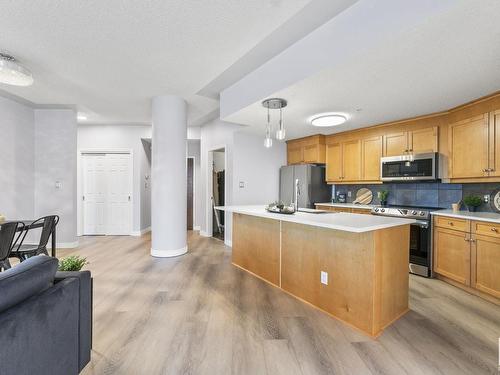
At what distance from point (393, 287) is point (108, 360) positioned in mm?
2310

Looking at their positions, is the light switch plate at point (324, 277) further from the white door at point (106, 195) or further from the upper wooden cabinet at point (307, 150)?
the white door at point (106, 195)

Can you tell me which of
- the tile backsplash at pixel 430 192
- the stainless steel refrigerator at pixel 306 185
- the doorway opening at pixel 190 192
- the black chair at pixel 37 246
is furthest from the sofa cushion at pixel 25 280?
the doorway opening at pixel 190 192

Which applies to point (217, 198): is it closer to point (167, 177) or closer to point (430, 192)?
point (167, 177)

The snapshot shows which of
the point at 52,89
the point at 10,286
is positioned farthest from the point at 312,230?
the point at 52,89

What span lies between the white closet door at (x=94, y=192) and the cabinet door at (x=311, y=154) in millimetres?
4720

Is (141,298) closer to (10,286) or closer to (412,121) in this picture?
(10,286)

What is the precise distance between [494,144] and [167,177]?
14.1ft

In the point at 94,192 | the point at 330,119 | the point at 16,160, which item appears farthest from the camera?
the point at 94,192

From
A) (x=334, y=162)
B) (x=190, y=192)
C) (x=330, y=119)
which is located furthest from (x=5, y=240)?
(x=334, y=162)

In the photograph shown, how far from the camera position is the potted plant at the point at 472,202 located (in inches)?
122

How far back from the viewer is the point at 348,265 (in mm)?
2141

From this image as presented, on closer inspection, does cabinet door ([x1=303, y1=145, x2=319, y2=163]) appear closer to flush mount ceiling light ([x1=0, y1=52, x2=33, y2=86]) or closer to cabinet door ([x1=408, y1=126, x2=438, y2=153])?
cabinet door ([x1=408, y1=126, x2=438, y2=153])

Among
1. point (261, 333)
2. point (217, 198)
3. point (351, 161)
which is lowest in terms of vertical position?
point (261, 333)

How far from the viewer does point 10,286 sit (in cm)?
103
